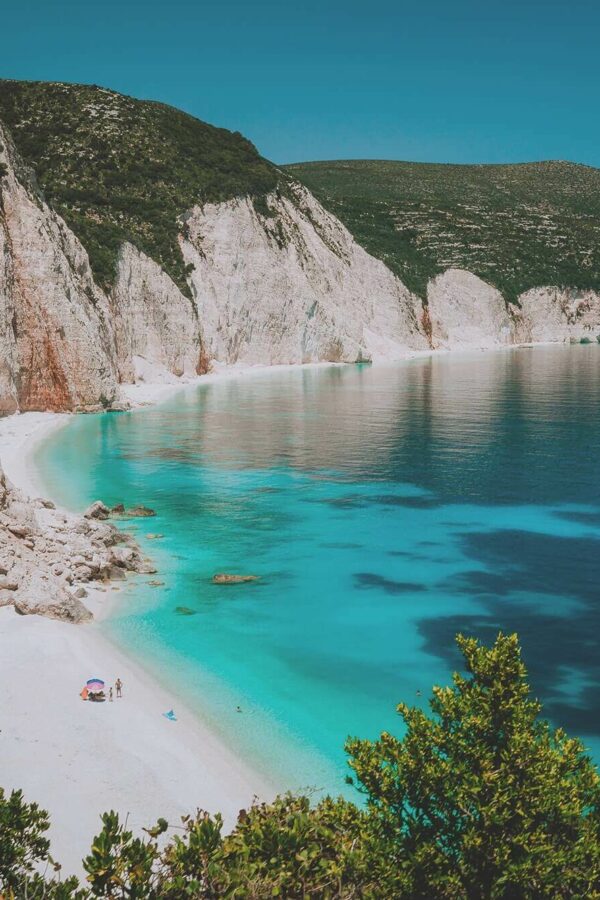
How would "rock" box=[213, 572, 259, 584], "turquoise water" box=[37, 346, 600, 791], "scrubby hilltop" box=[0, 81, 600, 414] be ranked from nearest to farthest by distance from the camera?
"turquoise water" box=[37, 346, 600, 791] → "rock" box=[213, 572, 259, 584] → "scrubby hilltop" box=[0, 81, 600, 414]

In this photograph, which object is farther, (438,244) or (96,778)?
(438,244)

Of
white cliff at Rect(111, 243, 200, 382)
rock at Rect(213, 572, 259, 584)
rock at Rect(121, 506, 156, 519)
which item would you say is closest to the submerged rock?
rock at Rect(121, 506, 156, 519)

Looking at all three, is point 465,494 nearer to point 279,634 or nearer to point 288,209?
point 279,634

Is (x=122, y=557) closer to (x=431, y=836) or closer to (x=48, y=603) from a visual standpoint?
(x=48, y=603)

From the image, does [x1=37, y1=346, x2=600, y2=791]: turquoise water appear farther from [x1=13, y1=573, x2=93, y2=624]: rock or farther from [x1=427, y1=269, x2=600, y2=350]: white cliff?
[x1=427, y1=269, x2=600, y2=350]: white cliff

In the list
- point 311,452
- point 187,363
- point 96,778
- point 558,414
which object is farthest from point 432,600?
point 187,363

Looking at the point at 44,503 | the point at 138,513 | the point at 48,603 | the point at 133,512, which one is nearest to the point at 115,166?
the point at 133,512

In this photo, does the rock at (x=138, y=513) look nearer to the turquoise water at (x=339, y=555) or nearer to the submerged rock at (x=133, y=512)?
the submerged rock at (x=133, y=512)
